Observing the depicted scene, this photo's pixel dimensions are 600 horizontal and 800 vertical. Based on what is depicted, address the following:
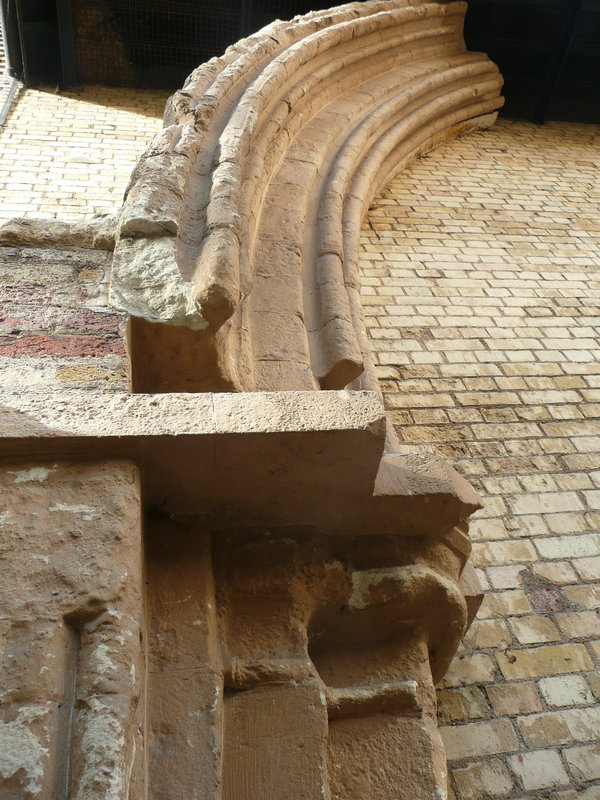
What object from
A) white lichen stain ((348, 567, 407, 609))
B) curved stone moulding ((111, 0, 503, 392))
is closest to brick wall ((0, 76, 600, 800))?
curved stone moulding ((111, 0, 503, 392))

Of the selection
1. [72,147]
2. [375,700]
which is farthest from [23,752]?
[72,147]

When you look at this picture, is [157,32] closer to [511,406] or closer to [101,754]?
[511,406]

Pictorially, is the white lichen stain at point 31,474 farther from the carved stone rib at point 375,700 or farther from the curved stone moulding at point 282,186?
the carved stone rib at point 375,700

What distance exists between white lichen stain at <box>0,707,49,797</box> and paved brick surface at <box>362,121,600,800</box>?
1.56 m

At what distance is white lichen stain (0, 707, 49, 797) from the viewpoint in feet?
3.20

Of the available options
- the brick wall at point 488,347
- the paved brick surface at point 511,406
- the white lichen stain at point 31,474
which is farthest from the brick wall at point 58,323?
the paved brick surface at point 511,406

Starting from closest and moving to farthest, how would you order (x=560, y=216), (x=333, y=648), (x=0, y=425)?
(x=0, y=425) → (x=333, y=648) → (x=560, y=216)

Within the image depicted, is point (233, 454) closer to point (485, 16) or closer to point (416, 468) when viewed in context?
point (416, 468)

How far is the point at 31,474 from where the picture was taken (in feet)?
4.63

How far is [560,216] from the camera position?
5250 mm

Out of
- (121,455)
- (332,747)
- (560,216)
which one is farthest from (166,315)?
(560,216)

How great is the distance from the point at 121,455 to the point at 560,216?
4.81 m

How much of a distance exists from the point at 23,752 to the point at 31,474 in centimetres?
58

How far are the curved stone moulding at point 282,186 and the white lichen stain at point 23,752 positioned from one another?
112 centimetres
